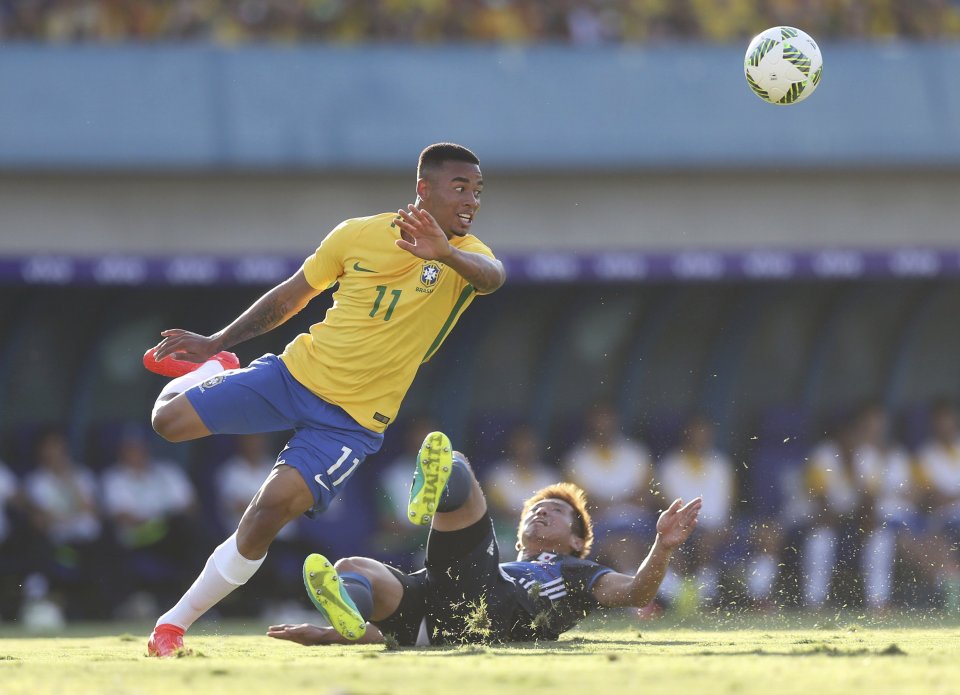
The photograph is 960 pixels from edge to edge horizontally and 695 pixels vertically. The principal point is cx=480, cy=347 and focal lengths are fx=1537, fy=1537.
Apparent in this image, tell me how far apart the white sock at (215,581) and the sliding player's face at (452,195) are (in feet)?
5.71

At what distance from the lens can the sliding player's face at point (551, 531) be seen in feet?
26.0

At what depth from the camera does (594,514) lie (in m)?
12.6

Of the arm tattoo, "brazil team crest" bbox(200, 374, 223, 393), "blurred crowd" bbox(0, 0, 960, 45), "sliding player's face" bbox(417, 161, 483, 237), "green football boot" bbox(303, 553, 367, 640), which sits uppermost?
"blurred crowd" bbox(0, 0, 960, 45)

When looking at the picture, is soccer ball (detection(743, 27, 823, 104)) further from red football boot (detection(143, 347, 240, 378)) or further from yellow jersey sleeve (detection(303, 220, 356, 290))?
red football boot (detection(143, 347, 240, 378))

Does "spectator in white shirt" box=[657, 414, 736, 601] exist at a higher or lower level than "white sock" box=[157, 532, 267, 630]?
higher

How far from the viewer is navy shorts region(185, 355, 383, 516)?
7016 mm

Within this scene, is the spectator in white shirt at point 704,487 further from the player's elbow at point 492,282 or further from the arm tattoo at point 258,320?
the player's elbow at point 492,282

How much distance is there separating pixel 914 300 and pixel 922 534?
3149 millimetres

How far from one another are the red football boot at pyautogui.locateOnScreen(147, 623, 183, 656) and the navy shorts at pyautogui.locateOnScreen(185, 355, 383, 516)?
82 cm

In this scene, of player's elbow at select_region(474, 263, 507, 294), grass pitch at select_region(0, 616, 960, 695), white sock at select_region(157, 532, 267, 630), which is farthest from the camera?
white sock at select_region(157, 532, 267, 630)

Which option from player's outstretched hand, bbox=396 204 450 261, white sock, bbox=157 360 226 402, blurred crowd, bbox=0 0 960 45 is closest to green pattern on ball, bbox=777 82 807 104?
player's outstretched hand, bbox=396 204 450 261

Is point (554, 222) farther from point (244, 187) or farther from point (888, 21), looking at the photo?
point (888, 21)

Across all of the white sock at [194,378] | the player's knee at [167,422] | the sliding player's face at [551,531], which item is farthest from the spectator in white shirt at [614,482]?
the player's knee at [167,422]

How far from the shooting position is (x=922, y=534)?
1323 centimetres
